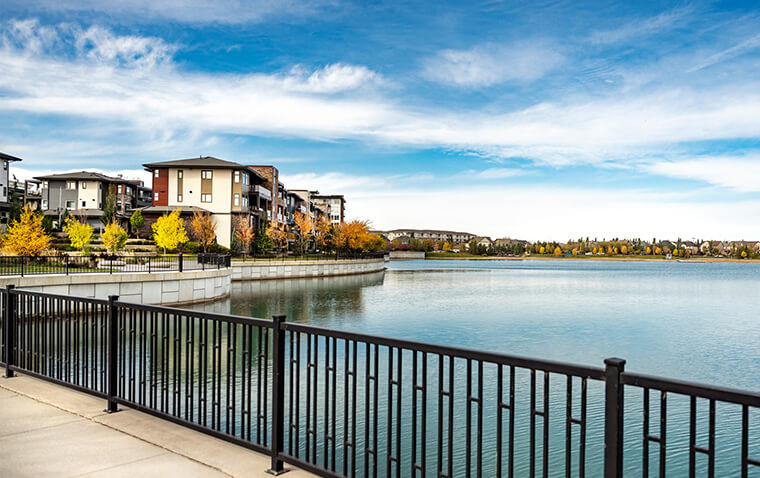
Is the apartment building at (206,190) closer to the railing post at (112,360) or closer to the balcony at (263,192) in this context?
the balcony at (263,192)

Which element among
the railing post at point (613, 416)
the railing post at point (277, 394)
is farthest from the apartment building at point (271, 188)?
the railing post at point (613, 416)

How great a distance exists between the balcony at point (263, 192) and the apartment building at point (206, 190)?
11.9 feet

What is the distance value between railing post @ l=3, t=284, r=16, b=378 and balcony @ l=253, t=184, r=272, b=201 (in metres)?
55.9

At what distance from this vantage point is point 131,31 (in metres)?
29.9

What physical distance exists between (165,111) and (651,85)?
36.0m

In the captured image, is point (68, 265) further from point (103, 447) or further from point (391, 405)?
point (391, 405)

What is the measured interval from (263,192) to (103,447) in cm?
6051

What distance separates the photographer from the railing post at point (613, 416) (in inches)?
101

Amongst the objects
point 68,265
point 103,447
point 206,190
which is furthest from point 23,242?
point 206,190

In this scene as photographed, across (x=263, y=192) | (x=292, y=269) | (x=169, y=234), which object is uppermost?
(x=263, y=192)

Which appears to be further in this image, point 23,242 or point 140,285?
point 23,242

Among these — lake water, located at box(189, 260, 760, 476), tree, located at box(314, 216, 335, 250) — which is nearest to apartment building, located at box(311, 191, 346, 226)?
tree, located at box(314, 216, 335, 250)

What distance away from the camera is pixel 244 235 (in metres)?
56.2

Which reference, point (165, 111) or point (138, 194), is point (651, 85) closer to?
point (165, 111)
